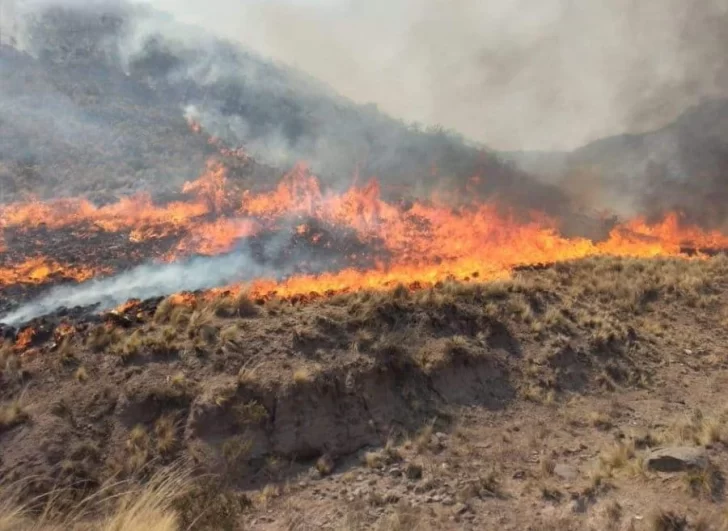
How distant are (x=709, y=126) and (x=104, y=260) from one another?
3944 centimetres

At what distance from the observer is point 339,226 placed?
22312 mm

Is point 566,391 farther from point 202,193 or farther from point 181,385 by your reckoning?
point 202,193

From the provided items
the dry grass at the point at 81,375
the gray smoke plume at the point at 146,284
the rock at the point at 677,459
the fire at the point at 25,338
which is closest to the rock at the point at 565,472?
the rock at the point at 677,459

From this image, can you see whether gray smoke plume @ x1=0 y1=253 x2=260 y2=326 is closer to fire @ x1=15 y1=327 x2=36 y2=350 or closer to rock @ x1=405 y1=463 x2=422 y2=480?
fire @ x1=15 y1=327 x2=36 y2=350

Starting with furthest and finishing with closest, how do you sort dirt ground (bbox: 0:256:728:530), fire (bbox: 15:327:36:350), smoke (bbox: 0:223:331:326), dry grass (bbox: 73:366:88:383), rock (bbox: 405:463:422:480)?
smoke (bbox: 0:223:331:326) < fire (bbox: 15:327:36:350) < dry grass (bbox: 73:366:88:383) < rock (bbox: 405:463:422:480) < dirt ground (bbox: 0:256:728:530)

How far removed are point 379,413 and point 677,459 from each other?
550cm

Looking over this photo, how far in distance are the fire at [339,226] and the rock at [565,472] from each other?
7.18 metres

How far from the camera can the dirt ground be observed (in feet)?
27.9

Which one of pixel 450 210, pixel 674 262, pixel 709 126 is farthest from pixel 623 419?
pixel 709 126

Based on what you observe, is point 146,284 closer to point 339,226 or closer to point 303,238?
point 303,238

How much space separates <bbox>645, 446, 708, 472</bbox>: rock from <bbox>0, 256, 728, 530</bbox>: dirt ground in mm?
50

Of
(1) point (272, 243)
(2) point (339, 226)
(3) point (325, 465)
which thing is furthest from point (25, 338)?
(2) point (339, 226)

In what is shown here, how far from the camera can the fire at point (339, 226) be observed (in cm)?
1756

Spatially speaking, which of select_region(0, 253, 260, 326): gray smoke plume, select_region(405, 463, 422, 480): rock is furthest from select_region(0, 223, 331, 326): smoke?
select_region(405, 463, 422, 480): rock
